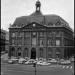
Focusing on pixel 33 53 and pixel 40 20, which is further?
pixel 40 20

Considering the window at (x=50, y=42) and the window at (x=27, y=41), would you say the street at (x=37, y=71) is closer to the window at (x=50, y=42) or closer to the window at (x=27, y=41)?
the window at (x=50, y=42)

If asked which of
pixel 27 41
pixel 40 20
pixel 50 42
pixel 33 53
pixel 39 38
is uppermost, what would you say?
pixel 40 20

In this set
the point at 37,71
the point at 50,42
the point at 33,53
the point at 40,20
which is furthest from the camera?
the point at 40,20

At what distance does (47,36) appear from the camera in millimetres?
81812

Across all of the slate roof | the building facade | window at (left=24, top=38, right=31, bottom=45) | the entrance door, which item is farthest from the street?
the slate roof

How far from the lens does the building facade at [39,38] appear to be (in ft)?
265

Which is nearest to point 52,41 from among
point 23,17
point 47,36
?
point 47,36

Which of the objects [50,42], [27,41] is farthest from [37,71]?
[27,41]

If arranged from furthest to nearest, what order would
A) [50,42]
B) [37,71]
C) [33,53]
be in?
[33,53] < [50,42] < [37,71]

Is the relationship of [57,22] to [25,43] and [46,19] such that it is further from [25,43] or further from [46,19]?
[25,43]

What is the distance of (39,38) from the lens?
3250 inches

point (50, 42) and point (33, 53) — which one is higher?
point (50, 42)

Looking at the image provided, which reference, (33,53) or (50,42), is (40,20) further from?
(33,53)

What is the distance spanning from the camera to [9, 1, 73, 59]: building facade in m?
80.7
